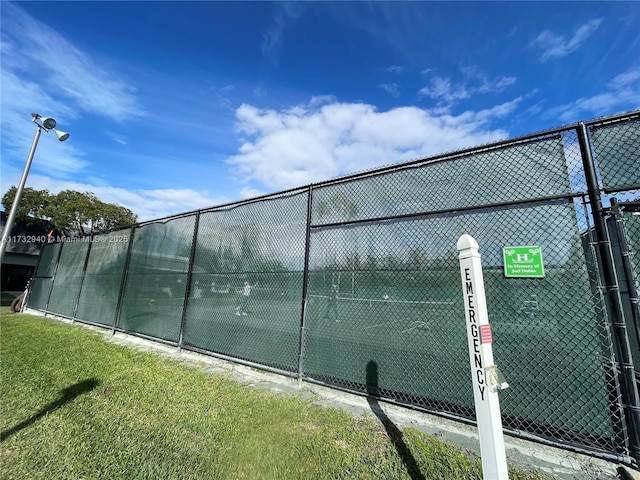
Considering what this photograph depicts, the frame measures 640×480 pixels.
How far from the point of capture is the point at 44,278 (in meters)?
10.6

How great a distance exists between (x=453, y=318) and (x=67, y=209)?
31.5 meters

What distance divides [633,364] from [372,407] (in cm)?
224

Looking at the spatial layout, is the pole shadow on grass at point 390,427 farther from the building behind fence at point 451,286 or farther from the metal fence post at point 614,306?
the metal fence post at point 614,306

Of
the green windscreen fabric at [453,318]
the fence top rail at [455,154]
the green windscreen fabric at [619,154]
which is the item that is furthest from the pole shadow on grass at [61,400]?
the green windscreen fabric at [619,154]

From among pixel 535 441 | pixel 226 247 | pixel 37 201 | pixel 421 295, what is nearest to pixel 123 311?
pixel 226 247

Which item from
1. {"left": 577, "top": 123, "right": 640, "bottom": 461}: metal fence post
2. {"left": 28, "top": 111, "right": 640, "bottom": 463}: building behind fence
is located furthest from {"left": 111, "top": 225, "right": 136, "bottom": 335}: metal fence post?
{"left": 577, "top": 123, "right": 640, "bottom": 461}: metal fence post

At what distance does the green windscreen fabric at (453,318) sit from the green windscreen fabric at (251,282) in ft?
1.30

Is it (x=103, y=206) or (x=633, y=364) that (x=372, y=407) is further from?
(x=103, y=206)

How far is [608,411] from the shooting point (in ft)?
7.29

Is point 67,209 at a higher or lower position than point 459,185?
higher

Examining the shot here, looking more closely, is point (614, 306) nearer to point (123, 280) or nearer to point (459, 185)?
point (459, 185)

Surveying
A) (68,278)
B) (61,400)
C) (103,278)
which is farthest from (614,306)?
(68,278)

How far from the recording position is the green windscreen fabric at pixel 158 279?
5812mm

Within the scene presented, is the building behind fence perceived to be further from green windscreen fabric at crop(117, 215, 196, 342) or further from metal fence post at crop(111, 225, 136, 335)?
metal fence post at crop(111, 225, 136, 335)
